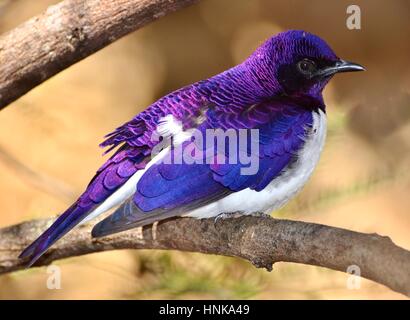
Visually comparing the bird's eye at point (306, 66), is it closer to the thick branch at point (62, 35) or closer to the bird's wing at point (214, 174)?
the bird's wing at point (214, 174)

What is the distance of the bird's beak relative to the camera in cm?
191

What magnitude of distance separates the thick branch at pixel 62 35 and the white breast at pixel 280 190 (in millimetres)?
463

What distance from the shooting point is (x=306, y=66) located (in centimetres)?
197

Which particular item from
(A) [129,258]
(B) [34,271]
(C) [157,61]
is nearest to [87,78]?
(C) [157,61]

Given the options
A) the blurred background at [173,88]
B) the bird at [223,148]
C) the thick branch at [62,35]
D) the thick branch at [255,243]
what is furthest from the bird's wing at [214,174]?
the blurred background at [173,88]

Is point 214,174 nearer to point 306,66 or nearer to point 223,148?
point 223,148

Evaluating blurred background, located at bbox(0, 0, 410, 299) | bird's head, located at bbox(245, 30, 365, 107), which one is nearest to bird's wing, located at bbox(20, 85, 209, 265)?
bird's head, located at bbox(245, 30, 365, 107)

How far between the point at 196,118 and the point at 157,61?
5.39 ft

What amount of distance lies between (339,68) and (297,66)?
0.11m

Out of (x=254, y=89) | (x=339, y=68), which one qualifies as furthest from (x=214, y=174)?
(x=339, y=68)

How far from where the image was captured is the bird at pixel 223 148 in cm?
181

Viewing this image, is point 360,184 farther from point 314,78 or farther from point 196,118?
point 196,118

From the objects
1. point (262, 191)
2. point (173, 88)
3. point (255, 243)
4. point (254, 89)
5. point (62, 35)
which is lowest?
point (255, 243)

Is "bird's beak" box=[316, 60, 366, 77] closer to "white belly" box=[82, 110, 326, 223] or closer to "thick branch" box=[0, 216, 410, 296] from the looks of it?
"white belly" box=[82, 110, 326, 223]
